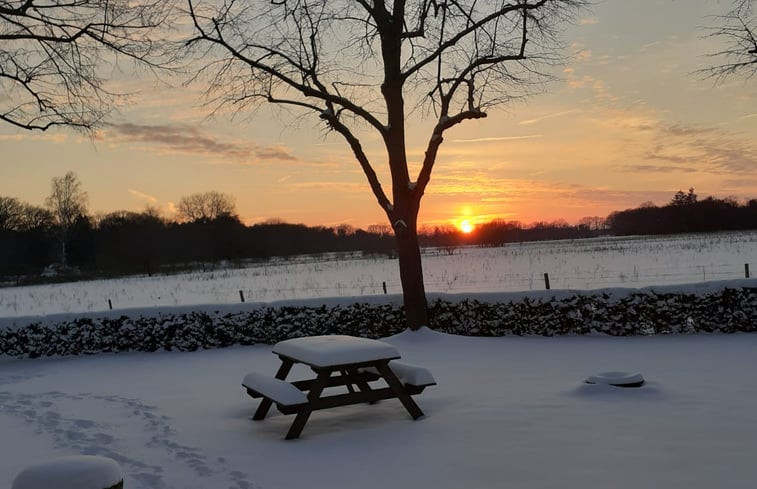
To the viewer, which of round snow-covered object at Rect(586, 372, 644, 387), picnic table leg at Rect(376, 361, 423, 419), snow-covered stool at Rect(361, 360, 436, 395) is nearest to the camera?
picnic table leg at Rect(376, 361, 423, 419)

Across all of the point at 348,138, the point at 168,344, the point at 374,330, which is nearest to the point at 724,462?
the point at 374,330

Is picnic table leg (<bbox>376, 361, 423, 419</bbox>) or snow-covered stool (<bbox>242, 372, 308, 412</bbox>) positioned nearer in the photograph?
snow-covered stool (<bbox>242, 372, 308, 412</bbox>)

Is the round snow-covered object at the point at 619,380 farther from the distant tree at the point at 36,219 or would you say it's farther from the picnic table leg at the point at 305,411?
the distant tree at the point at 36,219

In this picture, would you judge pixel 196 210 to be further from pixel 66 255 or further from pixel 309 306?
pixel 309 306

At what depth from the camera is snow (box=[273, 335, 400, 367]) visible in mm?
5727

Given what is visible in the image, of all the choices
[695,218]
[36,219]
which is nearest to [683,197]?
[695,218]

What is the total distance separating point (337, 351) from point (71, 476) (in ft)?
10.0

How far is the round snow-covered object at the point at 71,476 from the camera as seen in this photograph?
2.94 m

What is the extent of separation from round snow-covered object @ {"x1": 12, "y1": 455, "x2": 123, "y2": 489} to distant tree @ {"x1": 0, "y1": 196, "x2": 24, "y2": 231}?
81.2 m

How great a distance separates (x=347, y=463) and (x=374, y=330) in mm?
7900

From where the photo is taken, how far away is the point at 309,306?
1305cm

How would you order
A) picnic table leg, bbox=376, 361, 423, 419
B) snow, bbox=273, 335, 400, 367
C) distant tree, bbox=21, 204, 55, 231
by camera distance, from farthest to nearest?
1. distant tree, bbox=21, 204, 55, 231
2. picnic table leg, bbox=376, 361, 423, 419
3. snow, bbox=273, 335, 400, 367

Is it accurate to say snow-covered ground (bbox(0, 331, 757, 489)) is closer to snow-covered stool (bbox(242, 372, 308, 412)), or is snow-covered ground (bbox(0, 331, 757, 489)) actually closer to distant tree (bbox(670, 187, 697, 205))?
snow-covered stool (bbox(242, 372, 308, 412))

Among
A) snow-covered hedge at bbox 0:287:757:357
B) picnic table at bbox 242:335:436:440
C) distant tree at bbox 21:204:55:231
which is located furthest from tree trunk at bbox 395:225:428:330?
distant tree at bbox 21:204:55:231
